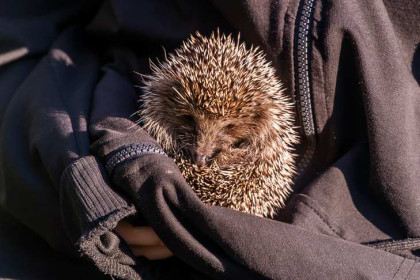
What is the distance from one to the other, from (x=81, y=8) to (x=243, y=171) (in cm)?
128

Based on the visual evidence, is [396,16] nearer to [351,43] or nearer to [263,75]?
[351,43]

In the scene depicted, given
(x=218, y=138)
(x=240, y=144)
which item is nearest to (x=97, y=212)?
(x=218, y=138)

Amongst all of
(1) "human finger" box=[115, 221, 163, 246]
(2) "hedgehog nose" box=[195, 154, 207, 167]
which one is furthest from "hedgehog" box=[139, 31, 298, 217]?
(1) "human finger" box=[115, 221, 163, 246]

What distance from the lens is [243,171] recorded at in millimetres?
1775

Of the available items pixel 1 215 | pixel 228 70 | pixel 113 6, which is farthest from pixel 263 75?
pixel 1 215

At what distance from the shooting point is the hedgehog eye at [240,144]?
1.92 meters

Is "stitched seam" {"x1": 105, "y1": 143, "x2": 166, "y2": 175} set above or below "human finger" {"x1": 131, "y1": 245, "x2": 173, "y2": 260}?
above

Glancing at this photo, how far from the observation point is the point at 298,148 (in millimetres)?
1982

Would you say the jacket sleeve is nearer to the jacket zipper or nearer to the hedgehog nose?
the hedgehog nose

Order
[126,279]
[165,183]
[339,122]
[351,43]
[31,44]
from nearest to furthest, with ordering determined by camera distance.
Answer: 1. [165,183]
2. [126,279]
3. [351,43]
4. [339,122]
5. [31,44]

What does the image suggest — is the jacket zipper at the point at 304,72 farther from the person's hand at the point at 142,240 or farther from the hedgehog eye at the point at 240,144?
the person's hand at the point at 142,240

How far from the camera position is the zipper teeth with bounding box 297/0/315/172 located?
1.69 meters

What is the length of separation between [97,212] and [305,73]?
0.90 m

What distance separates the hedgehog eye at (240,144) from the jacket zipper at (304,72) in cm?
25
